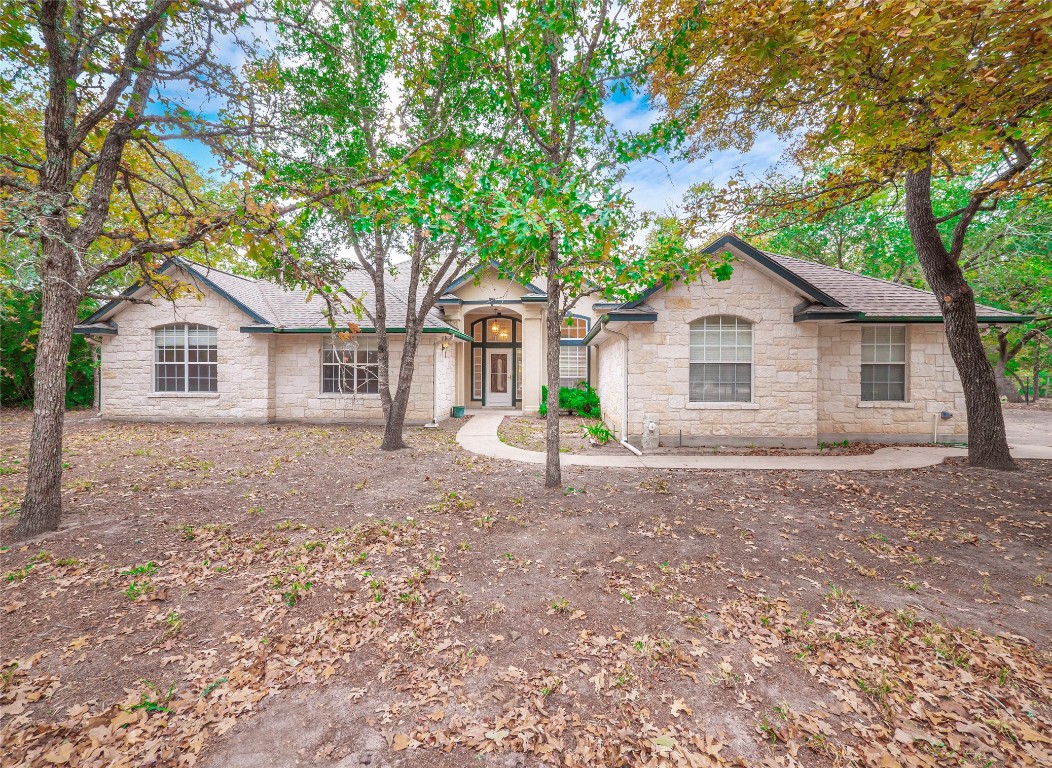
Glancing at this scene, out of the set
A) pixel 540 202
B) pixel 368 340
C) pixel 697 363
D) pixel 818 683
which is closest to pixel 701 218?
pixel 697 363

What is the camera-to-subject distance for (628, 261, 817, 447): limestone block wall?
33.2 ft

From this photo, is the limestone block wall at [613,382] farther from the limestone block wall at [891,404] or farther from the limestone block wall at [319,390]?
the limestone block wall at [319,390]

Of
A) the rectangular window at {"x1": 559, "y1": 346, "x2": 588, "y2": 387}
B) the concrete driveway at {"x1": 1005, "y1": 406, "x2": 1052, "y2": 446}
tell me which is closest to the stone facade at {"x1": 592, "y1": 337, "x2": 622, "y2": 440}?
the rectangular window at {"x1": 559, "y1": 346, "x2": 588, "y2": 387}

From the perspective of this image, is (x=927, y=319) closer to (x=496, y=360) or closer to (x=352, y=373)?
(x=496, y=360)

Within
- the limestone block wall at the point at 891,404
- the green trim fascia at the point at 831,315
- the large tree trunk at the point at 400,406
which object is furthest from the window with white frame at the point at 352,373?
the limestone block wall at the point at 891,404

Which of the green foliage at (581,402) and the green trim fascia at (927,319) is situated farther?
the green foliage at (581,402)

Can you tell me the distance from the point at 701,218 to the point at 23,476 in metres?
13.1

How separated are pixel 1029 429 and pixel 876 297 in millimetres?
8119

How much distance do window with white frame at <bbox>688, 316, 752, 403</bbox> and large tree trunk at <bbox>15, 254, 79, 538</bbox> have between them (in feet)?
36.0

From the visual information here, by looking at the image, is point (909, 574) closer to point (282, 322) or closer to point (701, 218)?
point (701, 218)

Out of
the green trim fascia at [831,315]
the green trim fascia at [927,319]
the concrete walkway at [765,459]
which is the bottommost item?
the concrete walkway at [765,459]

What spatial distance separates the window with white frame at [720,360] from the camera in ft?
34.0

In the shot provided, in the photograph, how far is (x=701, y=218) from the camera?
8.19 meters

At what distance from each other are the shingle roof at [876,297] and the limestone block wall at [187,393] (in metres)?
15.7
